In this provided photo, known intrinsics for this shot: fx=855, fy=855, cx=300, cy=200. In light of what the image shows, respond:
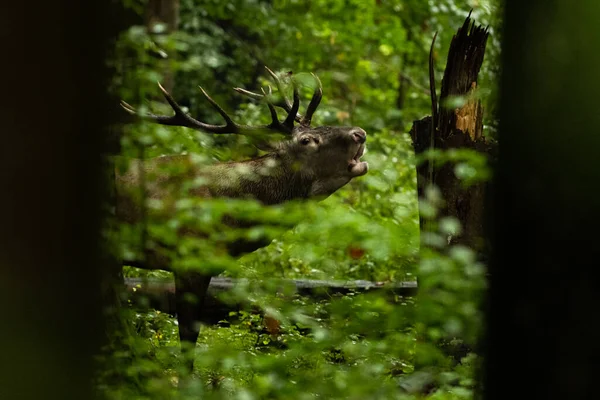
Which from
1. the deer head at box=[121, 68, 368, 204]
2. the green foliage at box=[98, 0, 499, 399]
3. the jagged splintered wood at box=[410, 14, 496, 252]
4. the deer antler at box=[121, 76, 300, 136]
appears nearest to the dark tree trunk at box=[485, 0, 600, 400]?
the green foliage at box=[98, 0, 499, 399]

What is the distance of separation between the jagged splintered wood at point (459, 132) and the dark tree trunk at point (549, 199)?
355cm

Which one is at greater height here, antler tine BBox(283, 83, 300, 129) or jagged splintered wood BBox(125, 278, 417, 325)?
antler tine BBox(283, 83, 300, 129)

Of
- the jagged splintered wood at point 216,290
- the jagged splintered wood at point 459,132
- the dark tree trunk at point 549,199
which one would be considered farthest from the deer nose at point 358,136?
the dark tree trunk at point 549,199

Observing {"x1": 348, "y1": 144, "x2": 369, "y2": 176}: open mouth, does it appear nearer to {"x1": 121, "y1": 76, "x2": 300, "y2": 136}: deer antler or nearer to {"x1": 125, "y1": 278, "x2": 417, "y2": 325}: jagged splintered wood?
{"x1": 121, "y1": 76, "x2": 300, "y2": 136}: deer antler

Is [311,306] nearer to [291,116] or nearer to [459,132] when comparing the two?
[459,132]

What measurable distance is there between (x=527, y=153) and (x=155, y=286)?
5.20m

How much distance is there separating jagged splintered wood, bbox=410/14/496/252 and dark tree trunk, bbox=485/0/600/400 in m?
3.55

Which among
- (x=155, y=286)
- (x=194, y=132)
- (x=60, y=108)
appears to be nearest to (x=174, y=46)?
(x=194, y=132)

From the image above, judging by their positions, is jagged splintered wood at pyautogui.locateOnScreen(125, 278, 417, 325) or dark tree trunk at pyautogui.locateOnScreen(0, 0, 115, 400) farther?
jagged splintered wood at pyautogui.locateOnScreen(125, 278, 417, 325)

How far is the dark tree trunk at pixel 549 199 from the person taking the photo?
5.29ft

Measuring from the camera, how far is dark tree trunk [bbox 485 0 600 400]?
1611 millimetres

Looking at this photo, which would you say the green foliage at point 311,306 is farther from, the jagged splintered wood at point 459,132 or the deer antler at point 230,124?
the jagged splintered wood at point 459,132

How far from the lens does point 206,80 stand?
12.9m

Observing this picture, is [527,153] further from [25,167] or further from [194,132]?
[194,132]
